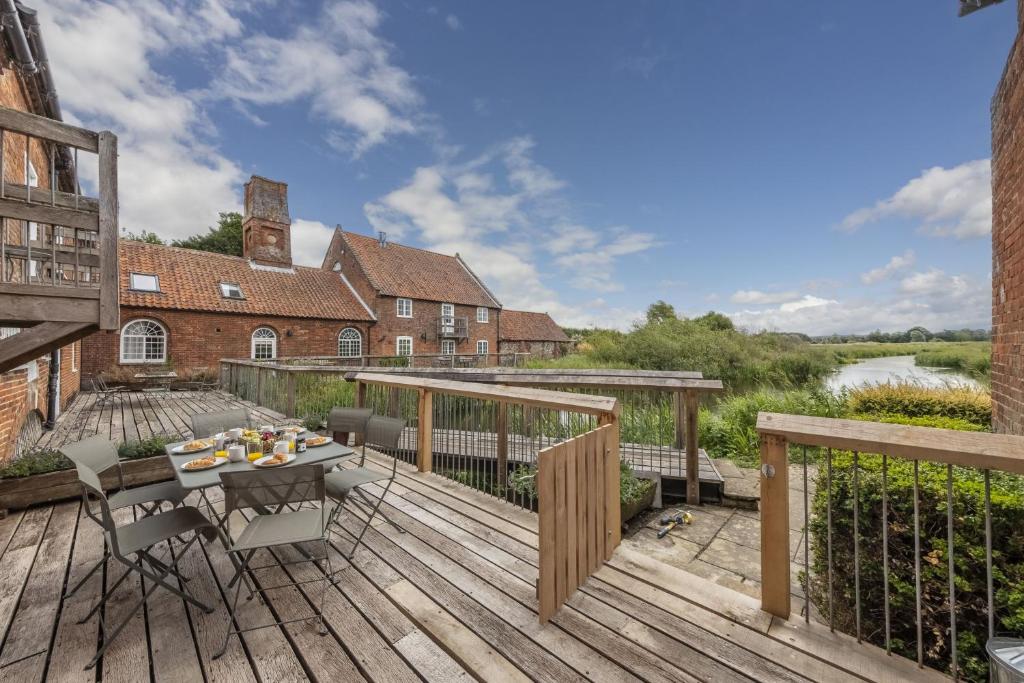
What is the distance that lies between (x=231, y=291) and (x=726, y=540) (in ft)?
66.5

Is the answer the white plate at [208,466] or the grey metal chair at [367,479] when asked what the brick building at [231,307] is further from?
the white plate at [208,466]

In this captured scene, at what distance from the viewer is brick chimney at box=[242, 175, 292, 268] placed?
18.3m

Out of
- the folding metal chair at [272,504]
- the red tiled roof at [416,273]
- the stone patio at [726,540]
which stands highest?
the red tiled roof at [416,273]

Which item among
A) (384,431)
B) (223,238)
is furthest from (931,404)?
(223,238)

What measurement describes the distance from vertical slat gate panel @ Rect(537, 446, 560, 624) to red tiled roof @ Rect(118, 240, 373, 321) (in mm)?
18357

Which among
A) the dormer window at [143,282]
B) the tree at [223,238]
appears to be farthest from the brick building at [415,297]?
the tree at [223,238]

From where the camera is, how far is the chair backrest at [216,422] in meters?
3.76

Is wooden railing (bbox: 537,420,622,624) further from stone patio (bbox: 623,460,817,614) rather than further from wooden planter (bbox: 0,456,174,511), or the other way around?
wooden planter (bbox: 0,456,174,511)

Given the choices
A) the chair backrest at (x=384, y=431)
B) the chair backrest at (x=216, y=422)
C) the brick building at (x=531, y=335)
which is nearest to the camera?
the chair backrest at (x=384, y=431)

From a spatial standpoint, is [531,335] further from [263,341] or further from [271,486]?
[271,486]

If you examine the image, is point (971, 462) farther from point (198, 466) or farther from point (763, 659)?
point (198, 466)

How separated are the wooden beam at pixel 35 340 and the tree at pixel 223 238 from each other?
34.2 metres

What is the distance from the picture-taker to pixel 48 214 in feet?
8.18

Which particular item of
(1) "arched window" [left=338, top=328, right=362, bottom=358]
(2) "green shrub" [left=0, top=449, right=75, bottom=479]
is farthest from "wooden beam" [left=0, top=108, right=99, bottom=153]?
(1) "arched window" [left=338, top=328, right=362, bottom=358]
